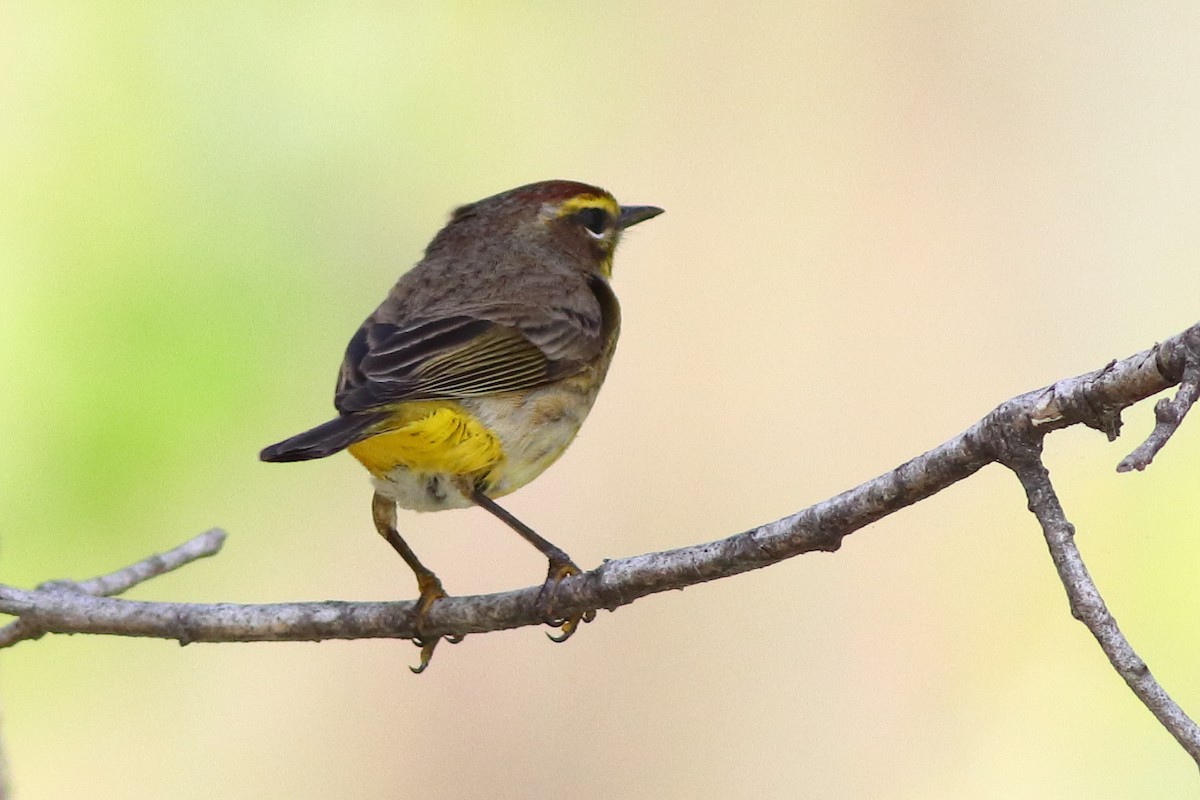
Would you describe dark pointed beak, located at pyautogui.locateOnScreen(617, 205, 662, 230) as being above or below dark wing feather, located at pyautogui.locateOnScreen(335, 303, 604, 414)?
above

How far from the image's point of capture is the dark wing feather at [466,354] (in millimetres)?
4594

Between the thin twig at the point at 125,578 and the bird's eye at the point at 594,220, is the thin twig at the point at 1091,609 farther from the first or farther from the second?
the bird's eye at the point at 594,220

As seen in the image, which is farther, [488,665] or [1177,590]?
[488,665]

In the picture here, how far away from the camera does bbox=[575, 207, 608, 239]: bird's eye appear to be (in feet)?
21.1

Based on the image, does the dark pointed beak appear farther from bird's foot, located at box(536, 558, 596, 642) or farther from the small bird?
bird's foot, located at box(536, 558, 596, 642)

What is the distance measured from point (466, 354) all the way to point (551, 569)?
0.85 metres

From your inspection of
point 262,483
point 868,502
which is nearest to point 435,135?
point 262,483

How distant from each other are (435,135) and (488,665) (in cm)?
322

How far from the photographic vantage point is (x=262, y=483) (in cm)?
750

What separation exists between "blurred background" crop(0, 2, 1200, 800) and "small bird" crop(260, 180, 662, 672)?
859mm

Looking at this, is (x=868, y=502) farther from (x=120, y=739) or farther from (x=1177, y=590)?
(x=120, y=739)

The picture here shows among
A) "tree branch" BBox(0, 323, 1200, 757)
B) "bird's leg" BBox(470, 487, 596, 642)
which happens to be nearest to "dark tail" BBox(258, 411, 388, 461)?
"tree branch" BBox(0, 323, 1200, 757)

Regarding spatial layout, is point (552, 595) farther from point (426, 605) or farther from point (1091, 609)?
point (1091, 609)

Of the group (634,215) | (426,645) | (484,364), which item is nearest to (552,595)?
(426,645)
